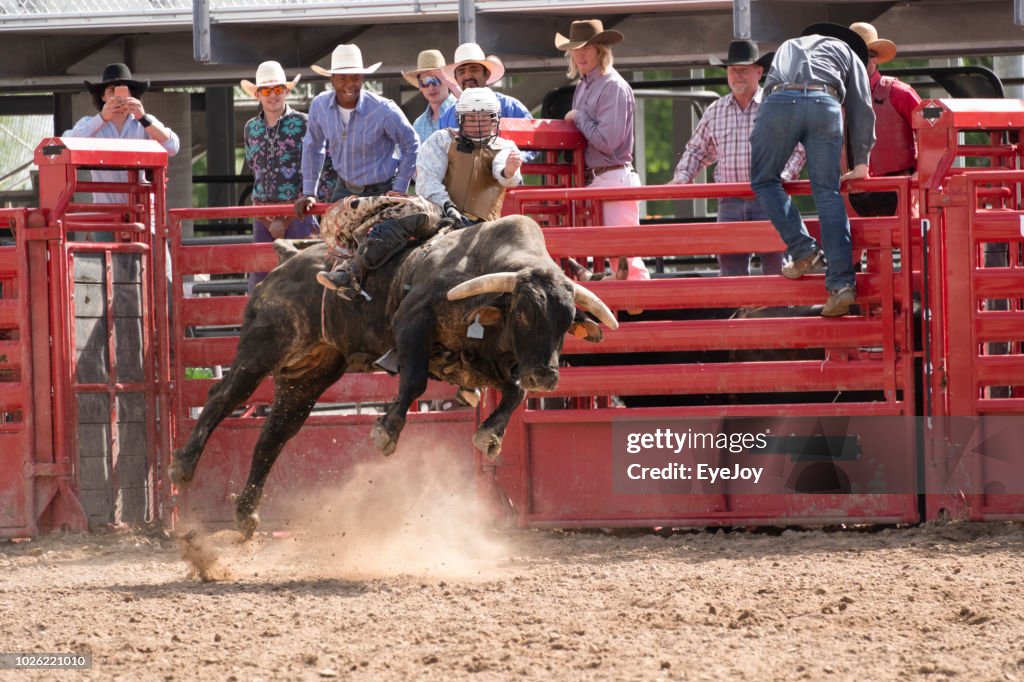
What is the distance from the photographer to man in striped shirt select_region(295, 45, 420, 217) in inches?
365

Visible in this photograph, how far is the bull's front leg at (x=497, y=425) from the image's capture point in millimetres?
6422

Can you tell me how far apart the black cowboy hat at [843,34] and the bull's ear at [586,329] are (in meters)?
2.35

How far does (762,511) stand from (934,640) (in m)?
2.77

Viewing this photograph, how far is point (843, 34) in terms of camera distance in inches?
328

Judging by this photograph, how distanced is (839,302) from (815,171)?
0.72 meters

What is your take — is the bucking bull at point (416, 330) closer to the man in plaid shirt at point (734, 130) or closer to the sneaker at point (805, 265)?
the sneaker at point (805, 265)

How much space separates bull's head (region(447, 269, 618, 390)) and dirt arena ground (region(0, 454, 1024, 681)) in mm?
1024

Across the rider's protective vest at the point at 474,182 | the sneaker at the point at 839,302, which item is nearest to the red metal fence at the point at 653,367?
the sneaker at the point at 839,302

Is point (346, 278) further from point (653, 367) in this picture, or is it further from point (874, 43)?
point (874, 43)

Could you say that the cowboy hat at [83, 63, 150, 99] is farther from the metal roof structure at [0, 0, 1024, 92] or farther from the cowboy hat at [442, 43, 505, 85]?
the cowboy hat at [442, 43, 505, 85]

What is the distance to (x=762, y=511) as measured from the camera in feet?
26.8

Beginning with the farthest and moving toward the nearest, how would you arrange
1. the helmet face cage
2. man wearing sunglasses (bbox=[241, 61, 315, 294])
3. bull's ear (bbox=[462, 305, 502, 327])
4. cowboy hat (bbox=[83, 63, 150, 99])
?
1. cowboy hat (bbox=[83, 63, 150, 99])
2. man wearing sunglasses (bbox=[241, 61, 315, 294])
3. the helmet face cage
4. bull's ear (bbox=[462, 305, 502, 327])

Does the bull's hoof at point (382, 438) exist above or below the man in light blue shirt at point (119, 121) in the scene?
below

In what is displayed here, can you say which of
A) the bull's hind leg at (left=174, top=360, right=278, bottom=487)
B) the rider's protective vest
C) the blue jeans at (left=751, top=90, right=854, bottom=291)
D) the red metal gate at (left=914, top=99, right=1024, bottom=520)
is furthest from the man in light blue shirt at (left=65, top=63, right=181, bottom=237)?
the red metal gate at (left=914, top=99, right=1024, bottom=520)
